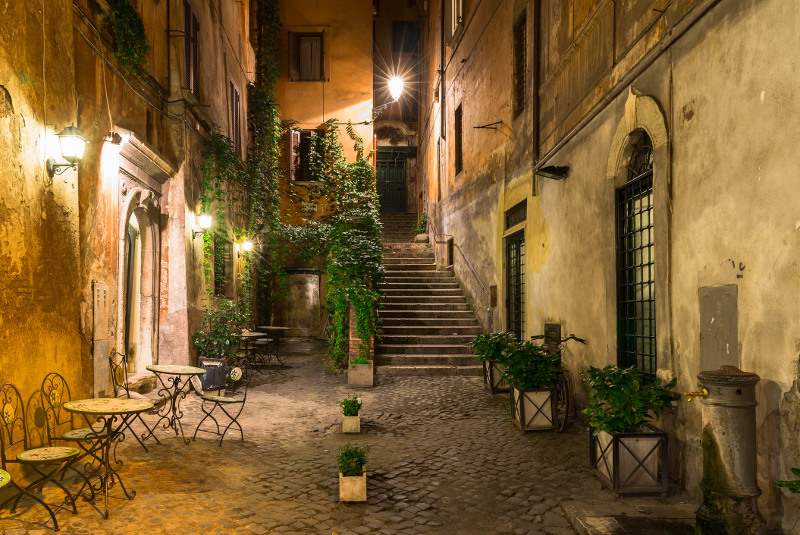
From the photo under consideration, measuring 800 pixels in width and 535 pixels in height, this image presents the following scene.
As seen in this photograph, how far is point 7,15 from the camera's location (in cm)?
445

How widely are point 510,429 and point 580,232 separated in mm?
2757

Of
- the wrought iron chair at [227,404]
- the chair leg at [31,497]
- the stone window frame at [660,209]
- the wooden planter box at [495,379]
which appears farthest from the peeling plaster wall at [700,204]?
the chair leg at [31,497]

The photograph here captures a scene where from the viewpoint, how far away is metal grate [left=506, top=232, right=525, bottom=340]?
10547mm

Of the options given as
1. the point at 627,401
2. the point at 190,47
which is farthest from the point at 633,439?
the point at 190,47

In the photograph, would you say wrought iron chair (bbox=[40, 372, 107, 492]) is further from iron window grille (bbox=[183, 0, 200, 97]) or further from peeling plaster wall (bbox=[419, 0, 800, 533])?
iron window grille (bbox=[183, 0, 200, 97])

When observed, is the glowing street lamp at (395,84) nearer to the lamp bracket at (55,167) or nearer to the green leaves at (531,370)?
the green leaves at (531,370)

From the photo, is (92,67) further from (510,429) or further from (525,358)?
(510,429)

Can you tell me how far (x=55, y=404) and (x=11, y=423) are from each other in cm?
69

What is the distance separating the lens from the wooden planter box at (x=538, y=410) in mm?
6688

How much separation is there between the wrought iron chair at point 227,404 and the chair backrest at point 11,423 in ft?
6.32

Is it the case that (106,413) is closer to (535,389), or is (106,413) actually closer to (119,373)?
(119,373)

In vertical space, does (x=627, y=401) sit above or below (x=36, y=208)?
below

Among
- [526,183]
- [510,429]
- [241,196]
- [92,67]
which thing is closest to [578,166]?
[526,183]

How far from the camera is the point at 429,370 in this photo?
1068 centimetres
